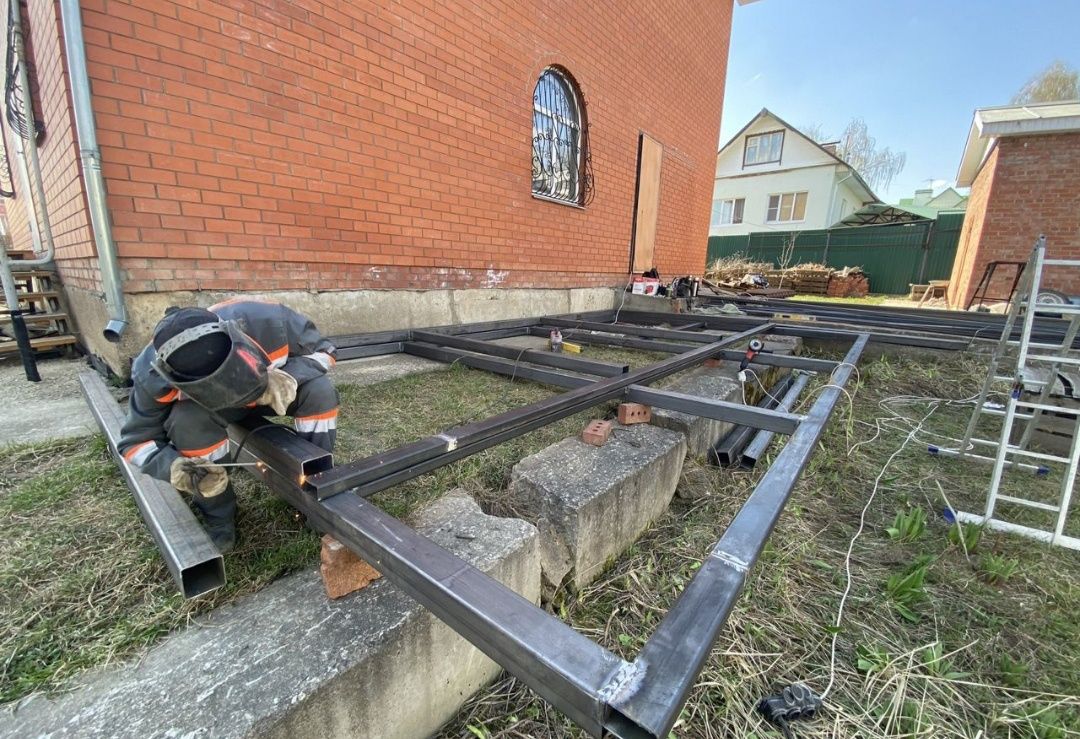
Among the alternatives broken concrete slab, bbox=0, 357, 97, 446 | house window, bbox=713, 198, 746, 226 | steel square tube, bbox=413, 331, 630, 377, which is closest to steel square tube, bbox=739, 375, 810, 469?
steel square tube, bbox=413, 331, 630, 377

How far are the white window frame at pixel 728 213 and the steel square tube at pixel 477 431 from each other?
876 inches

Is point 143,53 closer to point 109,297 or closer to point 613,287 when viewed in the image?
point 109,297

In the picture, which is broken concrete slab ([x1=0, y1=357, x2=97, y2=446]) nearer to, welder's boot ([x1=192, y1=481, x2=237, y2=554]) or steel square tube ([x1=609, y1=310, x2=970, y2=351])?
welder's boot ([x1=192, y1=481, x2=237, y2=554])

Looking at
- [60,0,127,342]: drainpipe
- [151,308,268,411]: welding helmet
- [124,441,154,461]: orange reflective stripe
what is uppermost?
[60,0,127,342]: drainpipe

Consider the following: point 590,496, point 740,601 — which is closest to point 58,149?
point 590,496

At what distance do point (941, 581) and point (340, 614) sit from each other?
7.76 ft

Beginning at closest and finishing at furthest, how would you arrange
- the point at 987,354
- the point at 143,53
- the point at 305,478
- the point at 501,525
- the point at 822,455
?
the point at 305,478 → the point at 501,525 → the point at 143,53 → the point at 822,455 → the point at 987,354

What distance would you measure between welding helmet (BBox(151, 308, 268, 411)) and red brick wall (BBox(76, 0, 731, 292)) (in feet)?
6.98

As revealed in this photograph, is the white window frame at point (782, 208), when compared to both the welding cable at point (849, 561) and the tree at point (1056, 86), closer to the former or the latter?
the tree at point (1056, 86)

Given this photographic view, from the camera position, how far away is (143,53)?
2535mm

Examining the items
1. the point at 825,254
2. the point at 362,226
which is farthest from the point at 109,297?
the point at 825,254

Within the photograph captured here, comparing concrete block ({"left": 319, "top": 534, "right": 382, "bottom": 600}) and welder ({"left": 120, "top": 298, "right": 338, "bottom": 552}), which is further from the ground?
welder ({"left": 120, "top": 298, "right": 338, "bottom": 552})

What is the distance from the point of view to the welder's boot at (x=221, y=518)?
1.44 meters

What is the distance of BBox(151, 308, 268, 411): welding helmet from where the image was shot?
1128 millimetres
